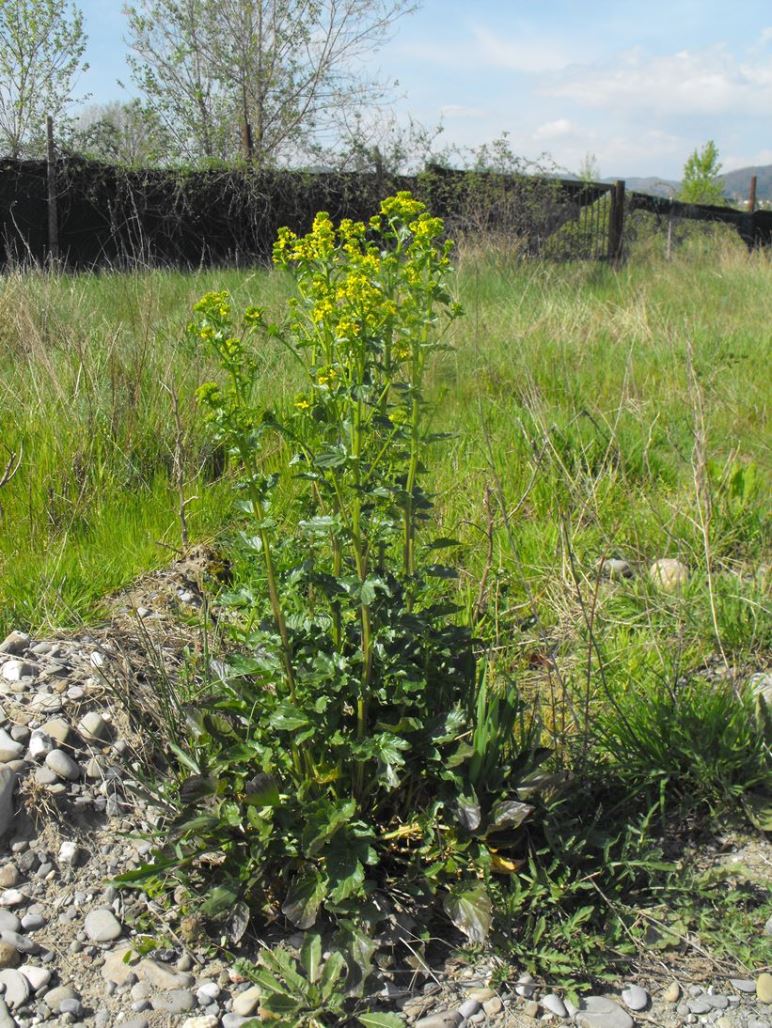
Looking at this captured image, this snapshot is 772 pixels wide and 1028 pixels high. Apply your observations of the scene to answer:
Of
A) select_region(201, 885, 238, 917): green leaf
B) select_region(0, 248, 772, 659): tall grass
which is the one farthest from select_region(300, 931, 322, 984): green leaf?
select_region(0, 248, 772, 659): tall grass

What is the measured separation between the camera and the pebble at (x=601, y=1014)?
64.3 inches

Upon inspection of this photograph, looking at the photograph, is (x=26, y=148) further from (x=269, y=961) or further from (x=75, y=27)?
(x=269, y=961)

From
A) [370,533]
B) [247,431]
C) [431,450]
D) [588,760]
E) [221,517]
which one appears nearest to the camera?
[247,431]

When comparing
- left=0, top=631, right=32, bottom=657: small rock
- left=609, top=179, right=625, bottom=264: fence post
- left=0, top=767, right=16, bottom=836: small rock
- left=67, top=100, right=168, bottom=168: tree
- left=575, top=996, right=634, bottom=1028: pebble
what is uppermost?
left=67, top=100, right=168, bottom=168: tree

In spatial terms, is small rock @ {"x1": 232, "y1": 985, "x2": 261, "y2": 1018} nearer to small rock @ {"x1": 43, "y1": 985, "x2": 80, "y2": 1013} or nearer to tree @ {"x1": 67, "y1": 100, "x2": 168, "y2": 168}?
small rock @ {"x1": 43, "y1": 985, "x2": 80, "y2": 1013}

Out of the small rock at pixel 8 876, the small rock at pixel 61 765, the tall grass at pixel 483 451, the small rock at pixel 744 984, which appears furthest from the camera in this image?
the tall grass at pixel 483 451

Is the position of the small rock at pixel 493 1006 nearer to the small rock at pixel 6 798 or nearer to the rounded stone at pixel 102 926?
the rounded stone at pixel 102 926

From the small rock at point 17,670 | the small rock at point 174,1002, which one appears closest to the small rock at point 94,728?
the small rock at point 17,670

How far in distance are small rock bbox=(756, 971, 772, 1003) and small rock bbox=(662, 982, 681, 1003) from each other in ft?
0.47

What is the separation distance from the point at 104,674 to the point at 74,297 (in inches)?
133

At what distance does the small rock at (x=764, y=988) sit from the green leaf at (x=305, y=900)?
828 millimetres

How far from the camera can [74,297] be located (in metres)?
5.05

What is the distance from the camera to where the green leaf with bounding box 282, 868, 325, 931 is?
1.71 m

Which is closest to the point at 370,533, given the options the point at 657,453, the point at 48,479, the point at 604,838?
the point at 604,838
